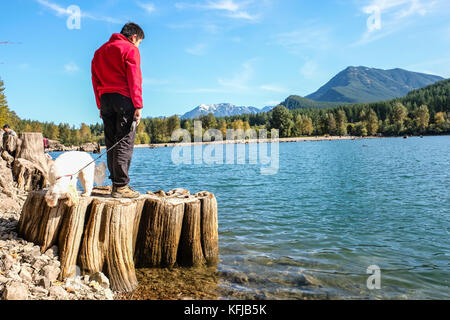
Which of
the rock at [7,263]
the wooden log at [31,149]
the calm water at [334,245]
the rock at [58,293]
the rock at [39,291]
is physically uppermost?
the wooden log at [31,149]

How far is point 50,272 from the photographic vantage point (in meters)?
4.89

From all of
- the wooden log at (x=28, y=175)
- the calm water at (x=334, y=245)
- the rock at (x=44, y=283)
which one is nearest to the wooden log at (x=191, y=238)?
the calm water at (x=334, y=245)

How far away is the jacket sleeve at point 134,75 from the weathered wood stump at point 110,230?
1.93 m

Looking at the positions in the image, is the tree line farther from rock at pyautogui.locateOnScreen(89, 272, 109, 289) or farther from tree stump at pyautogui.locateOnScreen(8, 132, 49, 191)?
rock at pyautogui.locateOnScreen(89, 272, 109, 289)

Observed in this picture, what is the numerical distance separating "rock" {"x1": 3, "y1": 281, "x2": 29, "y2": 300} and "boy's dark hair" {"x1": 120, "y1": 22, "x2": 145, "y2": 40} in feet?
15.2

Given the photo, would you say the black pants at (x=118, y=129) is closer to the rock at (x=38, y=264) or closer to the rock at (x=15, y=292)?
the rock at (x=38, y=264)

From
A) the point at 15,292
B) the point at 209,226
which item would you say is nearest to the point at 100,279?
the point at 15,292

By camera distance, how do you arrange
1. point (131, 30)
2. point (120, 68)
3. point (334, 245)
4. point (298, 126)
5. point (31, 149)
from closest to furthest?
point (120, 68) < point (131, 30) < point (334, 245) < point (31, 149) < point (298, 126)

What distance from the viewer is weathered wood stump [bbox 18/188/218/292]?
5.35m

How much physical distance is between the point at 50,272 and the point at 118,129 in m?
2.81

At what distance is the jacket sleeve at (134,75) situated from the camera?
A: 19.1 ft

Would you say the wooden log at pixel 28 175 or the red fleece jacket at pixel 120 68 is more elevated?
the red fleece jacket at pixel 120 68

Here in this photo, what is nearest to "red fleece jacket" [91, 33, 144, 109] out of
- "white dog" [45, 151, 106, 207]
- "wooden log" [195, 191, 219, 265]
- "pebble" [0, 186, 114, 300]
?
"white dog" [45, 151, 106, 207]

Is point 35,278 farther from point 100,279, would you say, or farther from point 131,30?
point 131,30
